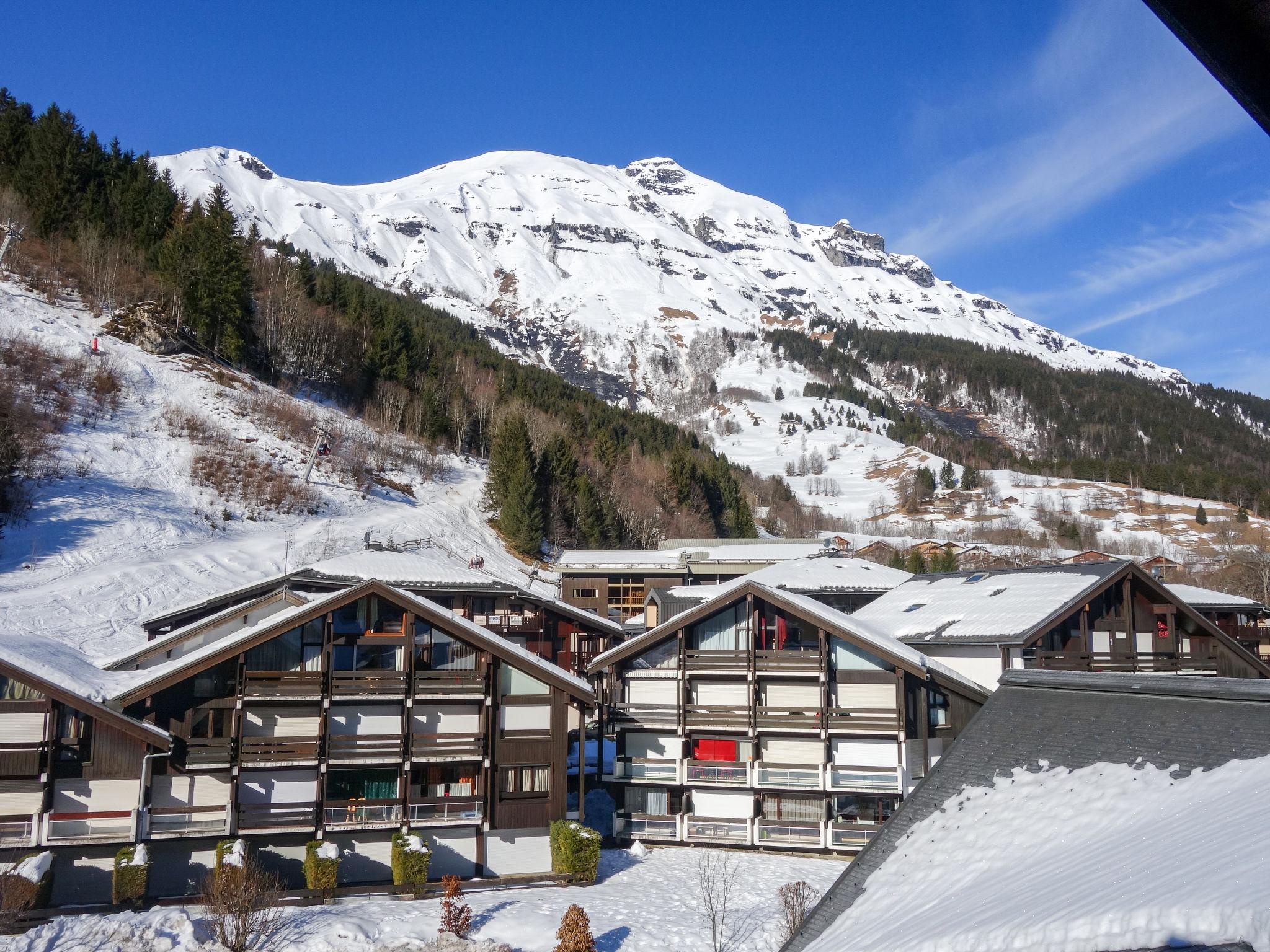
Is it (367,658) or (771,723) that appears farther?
(771,723)

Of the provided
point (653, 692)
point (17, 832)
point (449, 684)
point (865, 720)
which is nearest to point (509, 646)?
point (449, 684)

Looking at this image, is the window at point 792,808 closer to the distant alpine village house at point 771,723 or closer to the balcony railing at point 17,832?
the distant alpine village house at point 771,723

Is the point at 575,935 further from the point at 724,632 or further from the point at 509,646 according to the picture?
the point at 724,632

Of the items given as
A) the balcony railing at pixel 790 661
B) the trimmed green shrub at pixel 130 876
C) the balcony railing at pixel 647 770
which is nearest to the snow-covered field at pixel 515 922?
the trimmed green shrub at pixel 130 876

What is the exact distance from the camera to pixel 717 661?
114ft

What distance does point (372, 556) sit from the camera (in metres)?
48.6

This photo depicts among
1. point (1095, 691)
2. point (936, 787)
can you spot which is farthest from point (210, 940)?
point (1095, 691)

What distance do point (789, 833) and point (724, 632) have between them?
7.43m

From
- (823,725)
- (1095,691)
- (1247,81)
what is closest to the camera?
(1247,81)

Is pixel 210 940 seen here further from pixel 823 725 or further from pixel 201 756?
pixel 823 725

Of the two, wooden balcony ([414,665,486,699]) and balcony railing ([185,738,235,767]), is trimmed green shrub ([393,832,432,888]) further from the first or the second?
balcony railing ([185,738,235,767])

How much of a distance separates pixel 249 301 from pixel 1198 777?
9077cm

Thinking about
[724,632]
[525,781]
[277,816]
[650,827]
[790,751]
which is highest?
[724,632]

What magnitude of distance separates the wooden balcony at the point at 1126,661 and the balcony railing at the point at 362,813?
2222cm
